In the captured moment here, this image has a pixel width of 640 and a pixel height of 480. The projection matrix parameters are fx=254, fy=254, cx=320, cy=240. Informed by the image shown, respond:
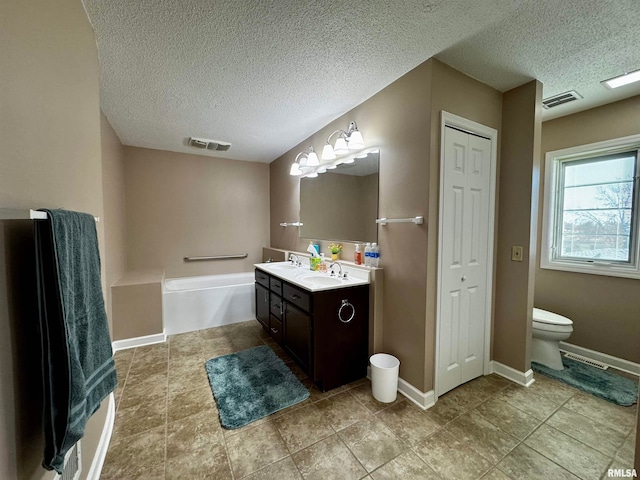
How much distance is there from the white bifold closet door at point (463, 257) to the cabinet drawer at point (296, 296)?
97 cm

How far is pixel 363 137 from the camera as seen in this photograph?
7.48ft

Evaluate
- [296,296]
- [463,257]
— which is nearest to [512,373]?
[463,257]

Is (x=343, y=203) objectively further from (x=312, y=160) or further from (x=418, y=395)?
(x=418, y=395)

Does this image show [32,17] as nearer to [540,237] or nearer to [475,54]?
[475,54]

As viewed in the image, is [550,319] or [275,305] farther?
[275,305]

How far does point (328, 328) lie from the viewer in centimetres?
191

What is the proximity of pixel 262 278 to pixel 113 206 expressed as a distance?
187 centimetres

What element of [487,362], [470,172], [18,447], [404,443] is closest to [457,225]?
[470,172]

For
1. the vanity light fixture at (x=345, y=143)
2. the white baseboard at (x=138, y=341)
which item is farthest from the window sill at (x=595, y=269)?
the white baseboard at (x=138, y=341)

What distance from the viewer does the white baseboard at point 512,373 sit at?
2.04m

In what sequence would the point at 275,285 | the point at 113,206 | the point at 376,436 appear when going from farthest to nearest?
the point at 113,206 → the point at 275,285 → the point at 376,436

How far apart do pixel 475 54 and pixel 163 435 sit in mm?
3146

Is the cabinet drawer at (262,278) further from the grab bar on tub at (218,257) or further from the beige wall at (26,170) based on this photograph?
the beige wall at (26,170)

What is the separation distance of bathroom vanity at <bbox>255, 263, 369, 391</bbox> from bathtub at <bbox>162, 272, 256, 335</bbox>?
4.62ft
